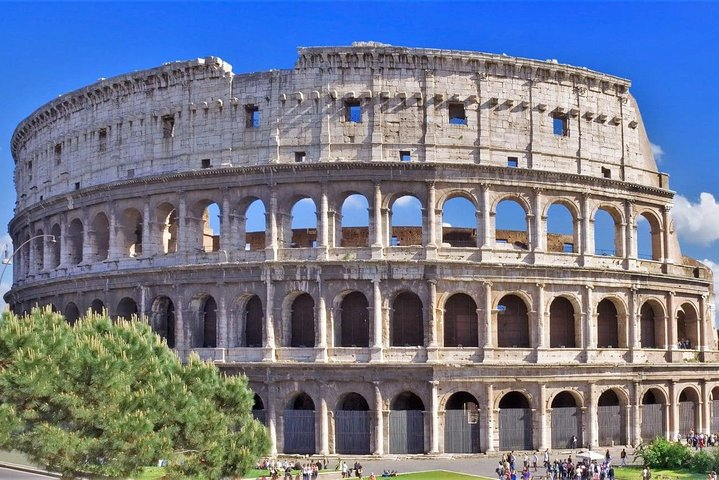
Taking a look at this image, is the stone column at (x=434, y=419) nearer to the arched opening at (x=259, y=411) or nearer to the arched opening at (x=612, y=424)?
the arched opening at (x=259, y=411)

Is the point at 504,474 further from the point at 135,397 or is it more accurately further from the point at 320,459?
the point at 135,397

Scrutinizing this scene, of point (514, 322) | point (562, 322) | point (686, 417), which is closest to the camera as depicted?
point (514, 322)

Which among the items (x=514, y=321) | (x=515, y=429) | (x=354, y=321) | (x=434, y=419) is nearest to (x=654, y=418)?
(x=515, y=429)

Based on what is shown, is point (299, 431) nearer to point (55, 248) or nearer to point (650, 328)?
point (650, 328)

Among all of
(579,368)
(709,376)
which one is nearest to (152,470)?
(579,368)

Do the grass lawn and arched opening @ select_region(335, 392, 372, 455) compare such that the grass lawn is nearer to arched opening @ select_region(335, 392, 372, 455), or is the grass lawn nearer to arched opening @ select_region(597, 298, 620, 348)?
arched opening @ select_region(597, 298, 620, 348)

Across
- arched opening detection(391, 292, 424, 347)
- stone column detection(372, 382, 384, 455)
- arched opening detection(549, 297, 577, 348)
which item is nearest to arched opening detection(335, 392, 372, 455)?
stone column detection(372, 382, 384, 455)
